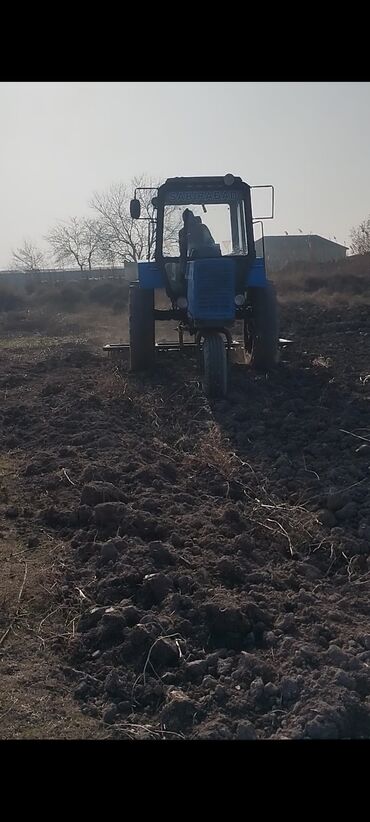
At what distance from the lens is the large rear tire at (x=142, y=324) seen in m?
10.1

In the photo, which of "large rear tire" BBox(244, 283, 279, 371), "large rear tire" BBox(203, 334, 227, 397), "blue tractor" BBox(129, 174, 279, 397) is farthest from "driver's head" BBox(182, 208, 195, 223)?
"large rear tire" BBox(203, 334, 227, 397)

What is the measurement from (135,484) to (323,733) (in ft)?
9.95

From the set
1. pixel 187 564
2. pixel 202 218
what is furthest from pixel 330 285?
pixel 187 564

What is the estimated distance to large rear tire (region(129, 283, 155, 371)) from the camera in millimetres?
10141

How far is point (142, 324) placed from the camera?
33.4 ft

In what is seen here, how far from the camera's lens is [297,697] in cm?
309

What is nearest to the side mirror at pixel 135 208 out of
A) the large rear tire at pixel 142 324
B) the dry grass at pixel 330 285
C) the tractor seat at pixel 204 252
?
the tractor seat at pixel 204 252

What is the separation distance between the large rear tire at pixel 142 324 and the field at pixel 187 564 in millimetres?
1400

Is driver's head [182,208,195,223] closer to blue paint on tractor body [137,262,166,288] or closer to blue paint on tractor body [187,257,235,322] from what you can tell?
blue paint on tractor body [137,262,166,288]

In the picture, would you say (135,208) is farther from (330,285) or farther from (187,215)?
(330,285)

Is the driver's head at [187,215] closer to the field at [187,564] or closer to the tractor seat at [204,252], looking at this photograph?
the tractor seat at [204,252]
